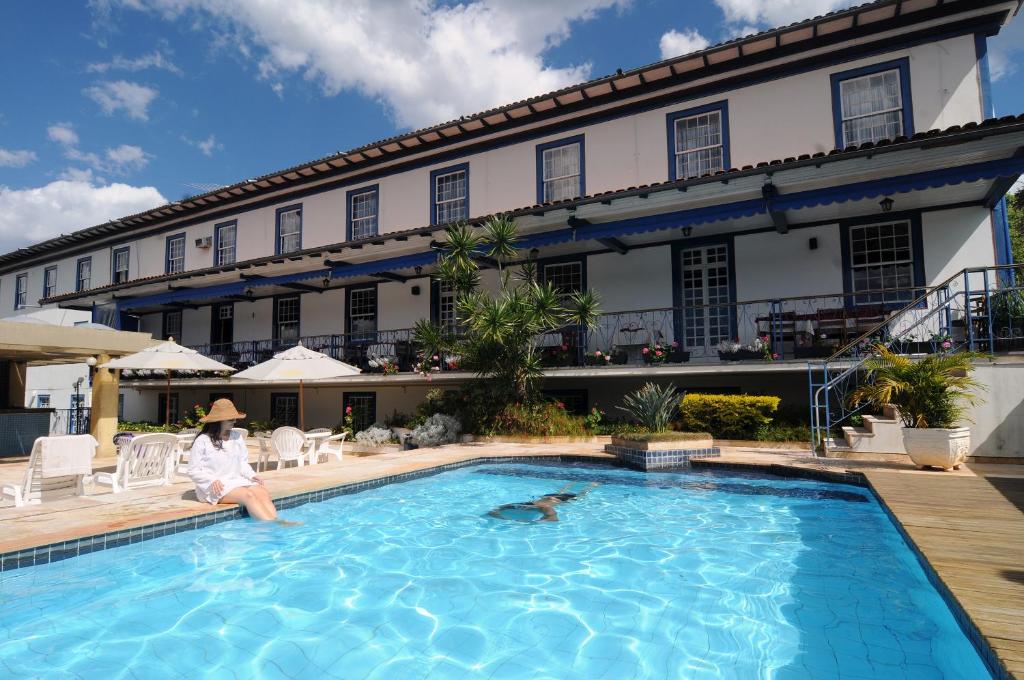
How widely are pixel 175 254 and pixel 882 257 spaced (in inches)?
968

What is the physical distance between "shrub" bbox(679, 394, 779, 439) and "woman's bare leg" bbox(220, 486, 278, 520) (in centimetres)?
825

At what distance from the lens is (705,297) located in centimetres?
1406

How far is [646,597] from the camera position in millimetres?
4820

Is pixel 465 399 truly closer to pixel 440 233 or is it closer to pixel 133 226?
pixel 440 233

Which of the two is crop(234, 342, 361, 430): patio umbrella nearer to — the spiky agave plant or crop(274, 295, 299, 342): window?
the spiky agave plant

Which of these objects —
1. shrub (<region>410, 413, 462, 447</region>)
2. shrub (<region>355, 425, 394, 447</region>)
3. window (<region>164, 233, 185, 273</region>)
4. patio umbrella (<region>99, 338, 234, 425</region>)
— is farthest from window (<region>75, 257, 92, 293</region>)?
shrub (<region>410, 413, 462, 447</region>)

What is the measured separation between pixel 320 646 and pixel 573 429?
9.37 meters

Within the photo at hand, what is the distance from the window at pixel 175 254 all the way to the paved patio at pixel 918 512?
14662 millimetres

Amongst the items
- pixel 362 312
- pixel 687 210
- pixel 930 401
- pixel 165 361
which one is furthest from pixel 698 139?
pixel 165 361

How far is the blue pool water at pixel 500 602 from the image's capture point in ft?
12.2

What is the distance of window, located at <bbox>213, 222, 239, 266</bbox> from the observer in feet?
73.7

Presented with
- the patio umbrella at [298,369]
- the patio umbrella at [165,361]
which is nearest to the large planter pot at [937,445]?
the patio umbrella at [298,369]

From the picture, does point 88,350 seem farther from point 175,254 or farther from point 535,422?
point 175,254

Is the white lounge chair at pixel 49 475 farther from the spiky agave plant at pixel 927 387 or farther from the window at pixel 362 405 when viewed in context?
the window at pixel 362 405
